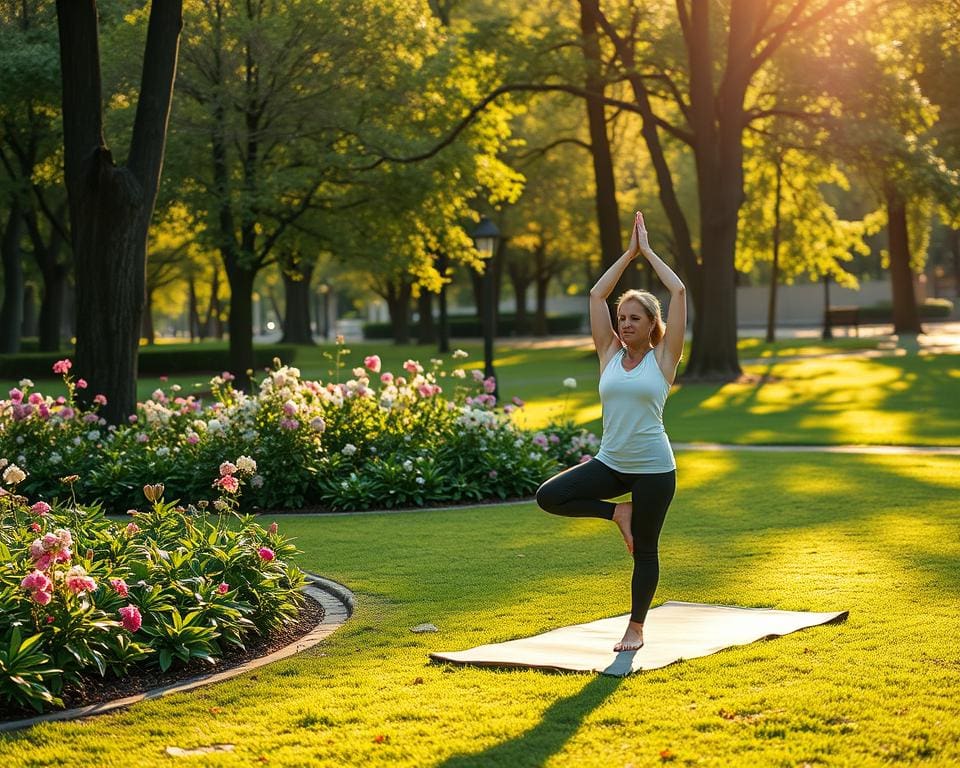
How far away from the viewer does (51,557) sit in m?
6.36

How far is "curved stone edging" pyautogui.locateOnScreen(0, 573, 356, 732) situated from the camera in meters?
6.19

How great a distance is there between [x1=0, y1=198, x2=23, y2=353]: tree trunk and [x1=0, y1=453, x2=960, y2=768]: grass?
113ft

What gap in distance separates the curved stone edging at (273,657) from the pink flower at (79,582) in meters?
0.53

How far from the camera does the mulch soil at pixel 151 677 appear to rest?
21.0 ft

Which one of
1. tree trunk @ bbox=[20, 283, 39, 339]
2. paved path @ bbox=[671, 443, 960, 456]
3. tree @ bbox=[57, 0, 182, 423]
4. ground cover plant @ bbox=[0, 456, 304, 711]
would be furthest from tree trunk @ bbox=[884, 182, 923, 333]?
ground cover plant @ bbox=[0, 456, 304, 711]

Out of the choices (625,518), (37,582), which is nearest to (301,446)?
(625,518)

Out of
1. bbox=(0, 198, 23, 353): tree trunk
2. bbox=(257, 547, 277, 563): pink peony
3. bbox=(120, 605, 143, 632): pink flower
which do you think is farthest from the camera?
bbox=(0, 198, 23, 353): tree trunk

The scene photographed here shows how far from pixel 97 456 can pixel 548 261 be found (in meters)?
53.0

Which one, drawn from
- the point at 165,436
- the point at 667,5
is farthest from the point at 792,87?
the point at 165,436

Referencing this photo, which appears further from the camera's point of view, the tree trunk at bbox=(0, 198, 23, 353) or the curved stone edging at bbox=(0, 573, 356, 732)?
the tree trunk at bbox=(0, 198, 23, 353)

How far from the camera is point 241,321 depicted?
32.2 metres

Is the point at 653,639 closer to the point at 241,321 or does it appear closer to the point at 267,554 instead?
the point at 267,554

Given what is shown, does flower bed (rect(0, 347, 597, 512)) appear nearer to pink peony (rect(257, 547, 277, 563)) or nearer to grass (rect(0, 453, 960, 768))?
grass (rect(0, 453, 960, 768))

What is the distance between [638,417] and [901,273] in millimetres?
42921
